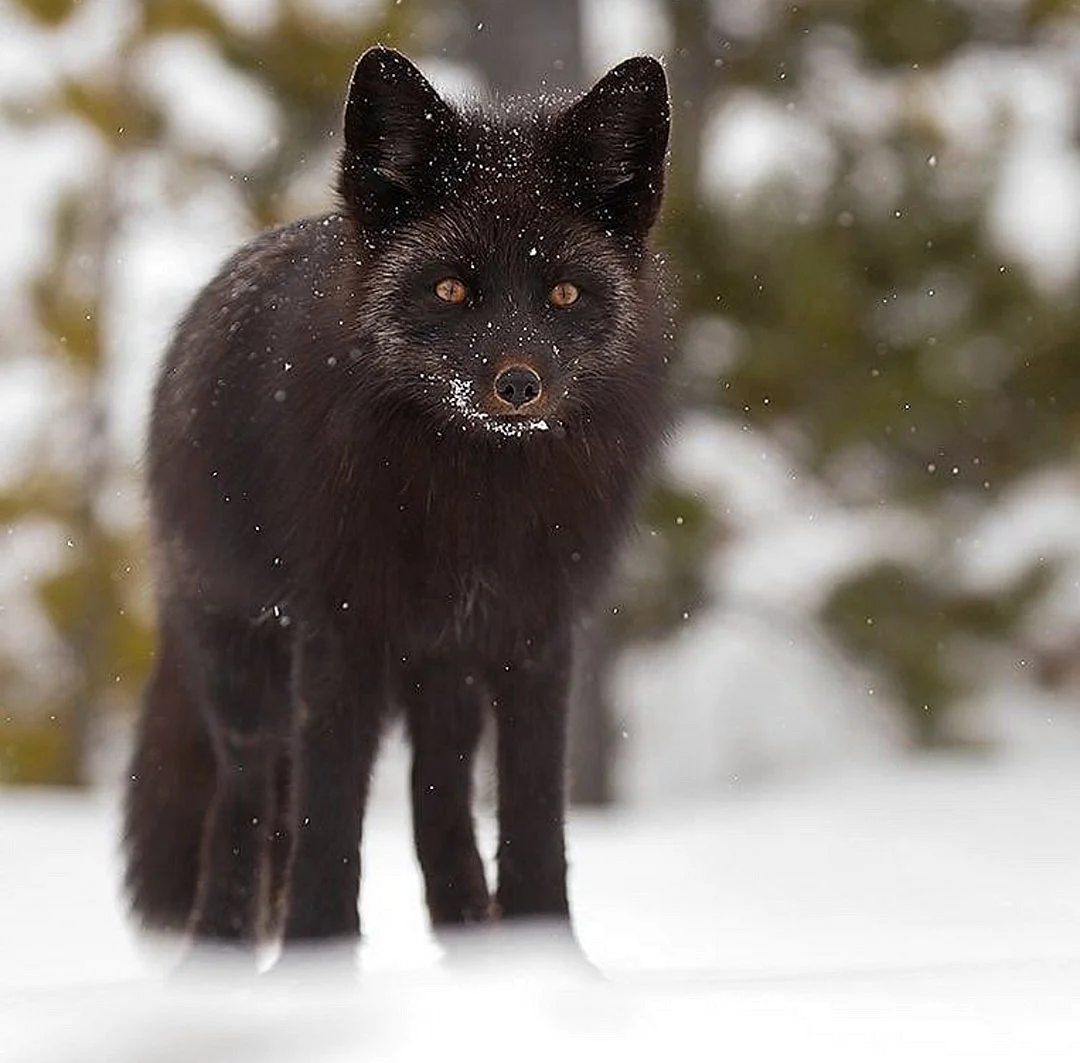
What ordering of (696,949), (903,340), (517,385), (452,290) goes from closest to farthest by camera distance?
(517,385), (452,290), (696,949), (903,340)

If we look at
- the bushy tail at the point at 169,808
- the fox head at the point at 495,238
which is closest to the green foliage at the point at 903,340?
the bushy tail at the point at 169,808

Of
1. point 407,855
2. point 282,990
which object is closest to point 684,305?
point 407,855

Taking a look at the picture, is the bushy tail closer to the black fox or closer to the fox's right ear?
the black fox

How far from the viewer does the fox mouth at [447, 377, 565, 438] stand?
168 inches

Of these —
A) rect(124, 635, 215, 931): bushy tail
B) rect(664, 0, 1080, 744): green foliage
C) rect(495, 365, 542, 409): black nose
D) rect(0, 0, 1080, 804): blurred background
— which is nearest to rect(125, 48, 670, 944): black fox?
rect(495, 365, 542, 409): black nose

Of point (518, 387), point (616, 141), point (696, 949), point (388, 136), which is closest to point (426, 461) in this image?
point (518, 387)

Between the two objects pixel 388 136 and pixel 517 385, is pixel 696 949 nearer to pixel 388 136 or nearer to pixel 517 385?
pixel 517 385

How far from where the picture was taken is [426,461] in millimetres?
4586

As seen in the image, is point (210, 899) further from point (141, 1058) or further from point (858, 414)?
point (858, 414)

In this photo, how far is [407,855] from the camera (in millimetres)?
8062

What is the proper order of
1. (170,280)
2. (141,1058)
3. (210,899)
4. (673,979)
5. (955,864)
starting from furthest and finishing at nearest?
(170,280) → (955,864) → (210,899) → (673,979) → (141,1058)

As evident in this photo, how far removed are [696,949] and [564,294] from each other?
2365 millimetres

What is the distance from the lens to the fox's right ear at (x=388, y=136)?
14.3 feet

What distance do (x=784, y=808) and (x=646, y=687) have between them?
3028 millimetres
